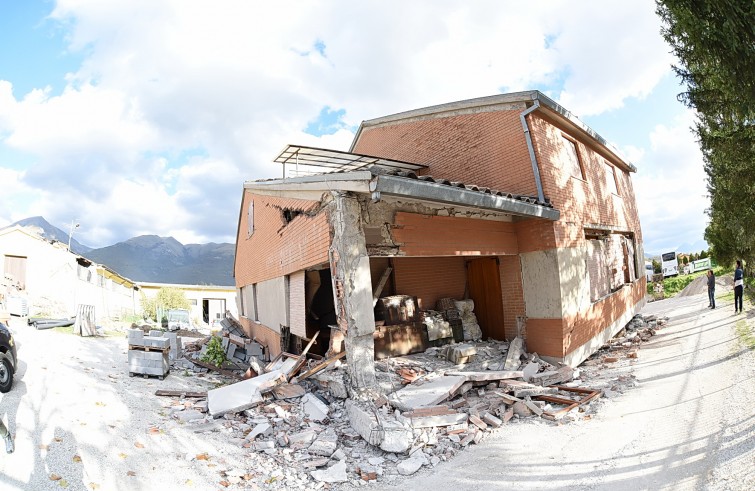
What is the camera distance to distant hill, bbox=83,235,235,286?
332 feet

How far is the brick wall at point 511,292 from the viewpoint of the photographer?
28.3 ft

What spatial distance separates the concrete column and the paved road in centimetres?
175

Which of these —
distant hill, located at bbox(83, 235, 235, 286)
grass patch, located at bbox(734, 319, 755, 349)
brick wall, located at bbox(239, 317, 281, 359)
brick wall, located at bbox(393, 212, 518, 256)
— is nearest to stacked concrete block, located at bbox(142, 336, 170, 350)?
brick wall, located at bbox(239, 317, 281, 359)

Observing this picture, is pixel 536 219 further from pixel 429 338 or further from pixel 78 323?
pixel 78 323

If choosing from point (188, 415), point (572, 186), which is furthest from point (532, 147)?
point (188, 415)

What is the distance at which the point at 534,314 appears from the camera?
836 cm

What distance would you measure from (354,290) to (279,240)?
5.04 metres

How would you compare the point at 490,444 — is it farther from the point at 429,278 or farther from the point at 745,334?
the point at 745,334

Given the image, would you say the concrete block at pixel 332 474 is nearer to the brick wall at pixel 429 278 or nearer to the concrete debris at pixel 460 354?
the concrete debris at pixel 460 354

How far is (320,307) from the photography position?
9.20 metres

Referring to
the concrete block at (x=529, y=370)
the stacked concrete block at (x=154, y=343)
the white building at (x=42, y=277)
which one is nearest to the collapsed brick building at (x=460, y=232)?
the concrete block at (x=529, y=370)

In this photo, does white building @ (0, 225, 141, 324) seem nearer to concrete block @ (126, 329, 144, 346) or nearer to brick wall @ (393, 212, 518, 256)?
concrete block @ (126, 329, 144, 346)

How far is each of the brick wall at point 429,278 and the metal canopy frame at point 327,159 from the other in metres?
2.60

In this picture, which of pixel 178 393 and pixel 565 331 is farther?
pixel 565 331
